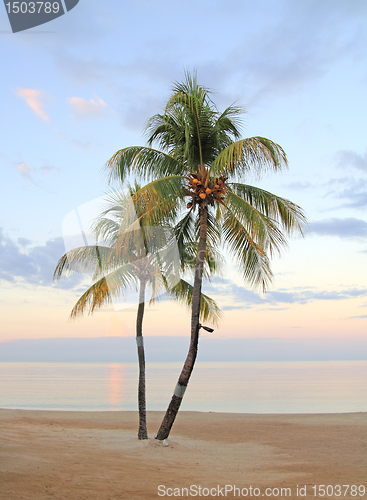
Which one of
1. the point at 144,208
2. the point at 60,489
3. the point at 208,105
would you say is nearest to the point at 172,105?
the point at 208,105

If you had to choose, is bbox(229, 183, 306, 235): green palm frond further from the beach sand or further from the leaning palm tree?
the beach sand

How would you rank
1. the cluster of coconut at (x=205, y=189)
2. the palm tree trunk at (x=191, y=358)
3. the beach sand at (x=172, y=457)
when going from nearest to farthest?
the beach sand at (x=172, y=457) < the palm tree trunk at (x=191, y=358) < the cluster of coconut at (x=205, y=189)

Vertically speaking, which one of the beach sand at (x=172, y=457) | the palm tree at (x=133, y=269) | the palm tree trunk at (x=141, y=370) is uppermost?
the palm tree at (x=133, y=269)

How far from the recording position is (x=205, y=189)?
446 inches

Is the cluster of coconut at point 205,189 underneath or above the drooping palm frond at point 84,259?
above

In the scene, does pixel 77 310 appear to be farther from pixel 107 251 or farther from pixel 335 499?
pixel 335 499

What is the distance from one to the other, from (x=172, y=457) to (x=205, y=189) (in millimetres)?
6555

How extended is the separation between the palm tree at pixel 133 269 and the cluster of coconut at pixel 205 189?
4.64 ft

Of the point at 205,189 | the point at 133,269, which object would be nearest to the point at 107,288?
the point at 133,269

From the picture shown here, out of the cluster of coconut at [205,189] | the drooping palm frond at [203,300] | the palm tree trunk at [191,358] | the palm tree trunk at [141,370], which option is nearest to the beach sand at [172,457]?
the palm tree trunk at [141,370]

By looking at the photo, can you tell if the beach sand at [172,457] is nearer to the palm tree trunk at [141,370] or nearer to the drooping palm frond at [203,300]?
the palm tree trunk at [141,370]

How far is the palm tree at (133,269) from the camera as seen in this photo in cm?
1213

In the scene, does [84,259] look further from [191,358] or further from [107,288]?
[191,358]

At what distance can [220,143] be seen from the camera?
40.2 feet
